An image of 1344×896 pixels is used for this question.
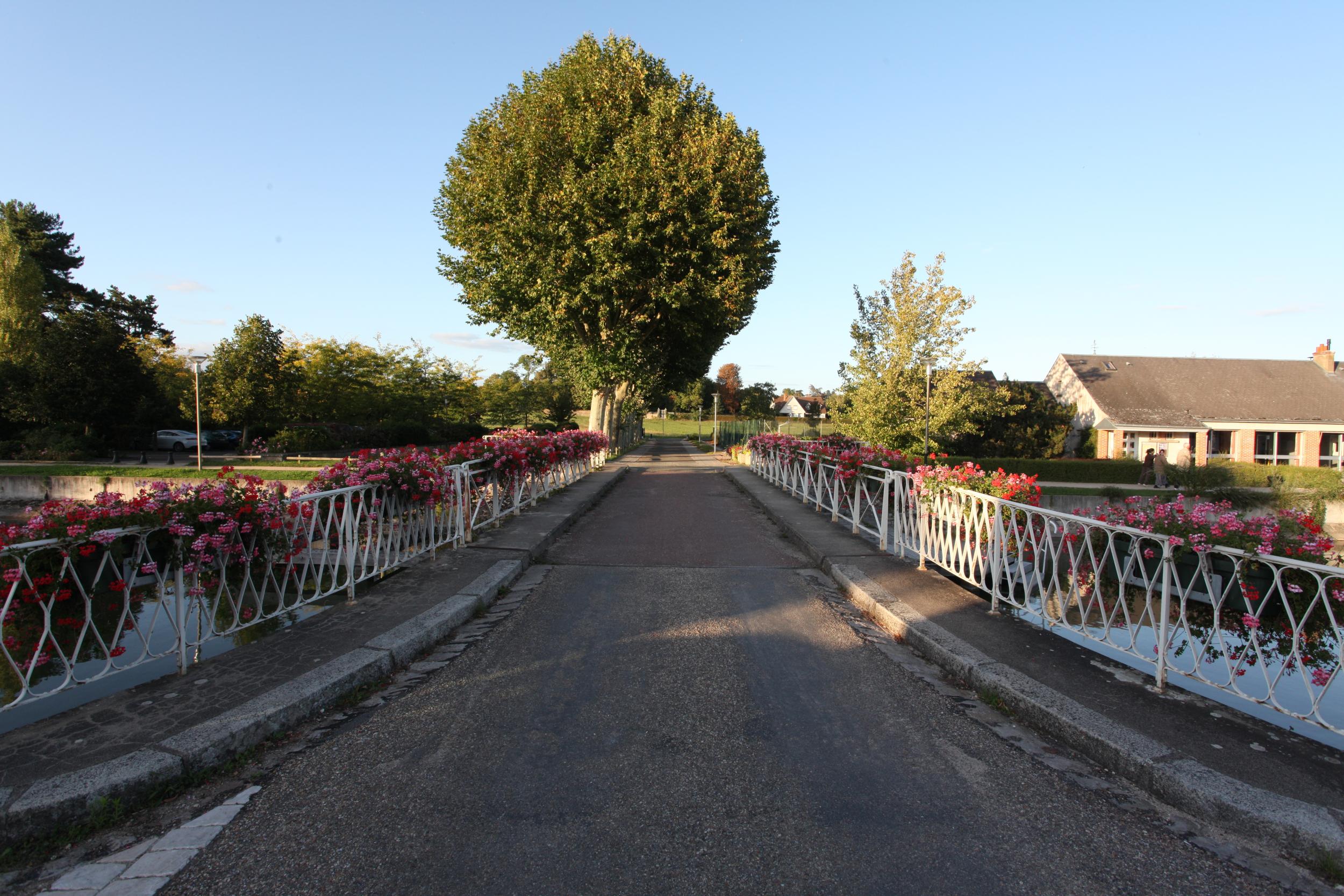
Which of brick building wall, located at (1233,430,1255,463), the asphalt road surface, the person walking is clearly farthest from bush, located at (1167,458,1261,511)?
the asphalt road surface

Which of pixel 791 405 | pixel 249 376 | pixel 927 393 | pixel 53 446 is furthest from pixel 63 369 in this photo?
pixel 791 405

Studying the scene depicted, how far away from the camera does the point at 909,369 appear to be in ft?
87.7

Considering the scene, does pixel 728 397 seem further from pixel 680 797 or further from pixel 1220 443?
pixel 680 797

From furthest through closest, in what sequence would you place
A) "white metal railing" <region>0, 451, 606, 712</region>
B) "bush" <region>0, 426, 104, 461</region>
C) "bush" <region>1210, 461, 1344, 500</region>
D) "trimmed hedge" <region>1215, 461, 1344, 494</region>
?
"bush" <region>0, 426, 104, 461</region>, "trimmed hedge" <region>1215, 461, 1344, 494</region>, "bush" <region>1210, 461, 1344, 500</region>, "white metal railing" <region>0, 451, 606, 712</region>

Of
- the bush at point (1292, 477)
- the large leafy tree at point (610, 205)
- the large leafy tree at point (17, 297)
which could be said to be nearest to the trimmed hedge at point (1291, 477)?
the bush at point (1292, 477)

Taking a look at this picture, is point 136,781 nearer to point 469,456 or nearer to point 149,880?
point 149,880

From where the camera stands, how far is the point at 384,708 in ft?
12.9

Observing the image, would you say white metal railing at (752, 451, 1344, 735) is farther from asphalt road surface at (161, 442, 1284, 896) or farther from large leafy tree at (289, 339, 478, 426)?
large leafy tree at (289, 339, 478, 426)

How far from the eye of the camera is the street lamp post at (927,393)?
25.5 metres

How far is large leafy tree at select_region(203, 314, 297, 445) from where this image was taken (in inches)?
1164

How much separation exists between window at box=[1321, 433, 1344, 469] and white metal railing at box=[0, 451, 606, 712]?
44.6 metres

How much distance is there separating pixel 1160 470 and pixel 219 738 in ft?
110

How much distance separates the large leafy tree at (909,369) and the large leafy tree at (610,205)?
679cm

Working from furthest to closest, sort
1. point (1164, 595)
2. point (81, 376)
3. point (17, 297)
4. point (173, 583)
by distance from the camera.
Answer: point (17, 297), point (81, 376), point (173, 583), point (1164, 595)
